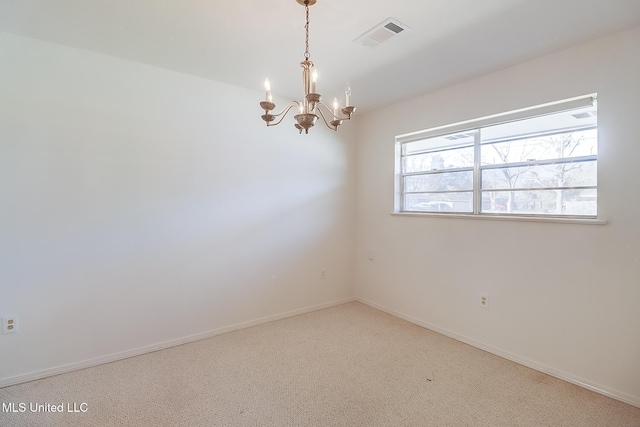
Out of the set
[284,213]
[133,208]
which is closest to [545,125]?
[284,213]

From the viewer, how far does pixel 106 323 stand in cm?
258

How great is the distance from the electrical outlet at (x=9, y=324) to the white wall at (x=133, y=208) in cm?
4

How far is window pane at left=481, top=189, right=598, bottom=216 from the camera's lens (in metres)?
2.36

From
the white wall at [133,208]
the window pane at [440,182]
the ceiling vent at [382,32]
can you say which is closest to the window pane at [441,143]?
the window pane at [440,182]

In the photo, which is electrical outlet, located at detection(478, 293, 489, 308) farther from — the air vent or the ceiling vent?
the ceiling vent

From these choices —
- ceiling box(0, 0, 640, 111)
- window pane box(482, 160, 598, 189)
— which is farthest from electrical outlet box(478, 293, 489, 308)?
ceiling box(0, 0, 640, 111)

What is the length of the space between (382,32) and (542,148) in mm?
1659

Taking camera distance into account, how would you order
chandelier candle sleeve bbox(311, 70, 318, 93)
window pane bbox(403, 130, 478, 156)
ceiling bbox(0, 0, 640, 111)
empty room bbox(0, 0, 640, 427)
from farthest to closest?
window pane bbox(403, 130, 478, 156) < empty room bbox(0, 0, 640, 427) < ceiling bbox(0, 0, 640, 111) < chandelier candle sleeve bbox(311, 70, 318, 93)

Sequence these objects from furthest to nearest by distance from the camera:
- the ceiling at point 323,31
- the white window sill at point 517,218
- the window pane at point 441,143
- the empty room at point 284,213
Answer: the window pane at point 441,143 < the white window sill at point 517,218 < the empty room at point 284,213 < the ceiling at point 323,31

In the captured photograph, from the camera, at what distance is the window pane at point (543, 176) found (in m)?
2.36

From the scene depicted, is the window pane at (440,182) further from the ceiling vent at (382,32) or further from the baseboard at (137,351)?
the baseboard at (137,351)

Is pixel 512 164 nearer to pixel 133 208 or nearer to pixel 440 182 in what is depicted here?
pixel 440 182

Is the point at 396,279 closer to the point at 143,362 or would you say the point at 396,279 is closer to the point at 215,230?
the point at 215,230

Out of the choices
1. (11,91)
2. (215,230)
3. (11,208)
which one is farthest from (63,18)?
(215,230)
